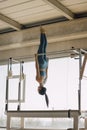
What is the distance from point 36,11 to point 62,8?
0.43m

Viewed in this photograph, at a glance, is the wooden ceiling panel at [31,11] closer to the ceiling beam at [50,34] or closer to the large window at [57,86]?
the ceiling beam at [50,34]

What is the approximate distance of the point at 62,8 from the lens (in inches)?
154

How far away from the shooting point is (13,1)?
386 centimetres

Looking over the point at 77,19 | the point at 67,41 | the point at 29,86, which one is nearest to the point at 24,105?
the point at 29,86

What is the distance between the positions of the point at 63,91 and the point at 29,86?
0.71 meters

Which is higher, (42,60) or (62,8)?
(62,8)

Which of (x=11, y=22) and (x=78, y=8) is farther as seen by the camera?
(x=11, y=22)

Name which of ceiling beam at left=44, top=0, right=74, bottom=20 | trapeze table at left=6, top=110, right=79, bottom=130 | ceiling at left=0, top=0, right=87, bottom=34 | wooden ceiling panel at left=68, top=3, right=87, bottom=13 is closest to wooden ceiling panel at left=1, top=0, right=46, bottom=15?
ceiling at left=0, top=0, right=87, bottom=34

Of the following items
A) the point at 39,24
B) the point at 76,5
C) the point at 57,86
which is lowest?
the point at 57,86

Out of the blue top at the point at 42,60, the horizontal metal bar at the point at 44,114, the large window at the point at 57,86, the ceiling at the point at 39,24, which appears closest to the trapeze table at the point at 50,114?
the horizontal metal bar at the point at 44,114

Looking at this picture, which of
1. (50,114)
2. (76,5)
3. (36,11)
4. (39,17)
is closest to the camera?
(50,114)

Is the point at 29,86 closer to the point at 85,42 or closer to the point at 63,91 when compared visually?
the point at 63,91

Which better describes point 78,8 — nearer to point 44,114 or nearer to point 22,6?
point 22,6

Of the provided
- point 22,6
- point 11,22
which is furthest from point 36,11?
point 11,22
